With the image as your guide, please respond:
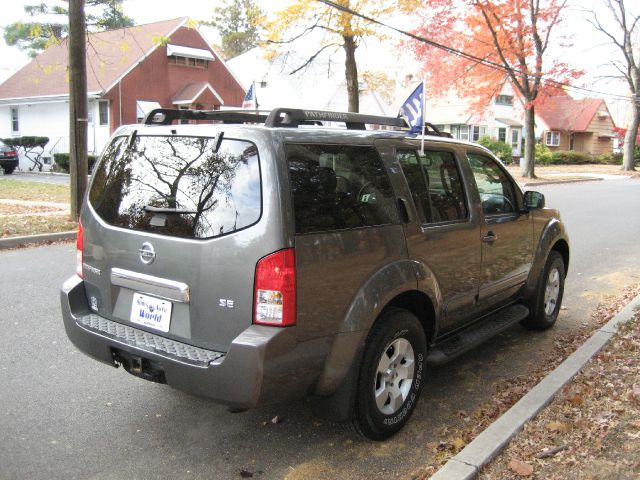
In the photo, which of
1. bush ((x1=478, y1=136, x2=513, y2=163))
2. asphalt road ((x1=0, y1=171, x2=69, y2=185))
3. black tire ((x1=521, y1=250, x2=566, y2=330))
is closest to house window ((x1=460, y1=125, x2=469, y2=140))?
bush ((x1=478, y1=136, x2=513, y2=163))

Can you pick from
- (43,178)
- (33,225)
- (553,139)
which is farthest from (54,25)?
(553,139)

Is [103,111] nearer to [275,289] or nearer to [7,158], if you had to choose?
[7,158]

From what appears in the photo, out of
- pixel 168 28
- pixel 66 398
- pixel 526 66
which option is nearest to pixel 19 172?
pixel 168 28

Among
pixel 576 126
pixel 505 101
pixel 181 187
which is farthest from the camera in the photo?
pixel 576 126

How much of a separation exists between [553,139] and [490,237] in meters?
58.3

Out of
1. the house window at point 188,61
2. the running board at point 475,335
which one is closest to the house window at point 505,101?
the house window at point 188,61

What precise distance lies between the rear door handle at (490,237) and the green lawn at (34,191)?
1327cm

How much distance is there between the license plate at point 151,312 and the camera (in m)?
3.36

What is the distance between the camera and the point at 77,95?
11.7 m

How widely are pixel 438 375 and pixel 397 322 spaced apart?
1.46m

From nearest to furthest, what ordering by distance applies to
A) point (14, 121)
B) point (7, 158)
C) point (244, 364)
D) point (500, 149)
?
point (244, 364) < point (7, 158) < point (14, 121) < point (500, 149)

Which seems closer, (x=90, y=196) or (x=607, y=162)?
(x=90, y=196)

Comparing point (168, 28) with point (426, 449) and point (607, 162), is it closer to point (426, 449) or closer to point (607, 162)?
point (426, 449)

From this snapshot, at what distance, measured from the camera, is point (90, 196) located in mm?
3932
